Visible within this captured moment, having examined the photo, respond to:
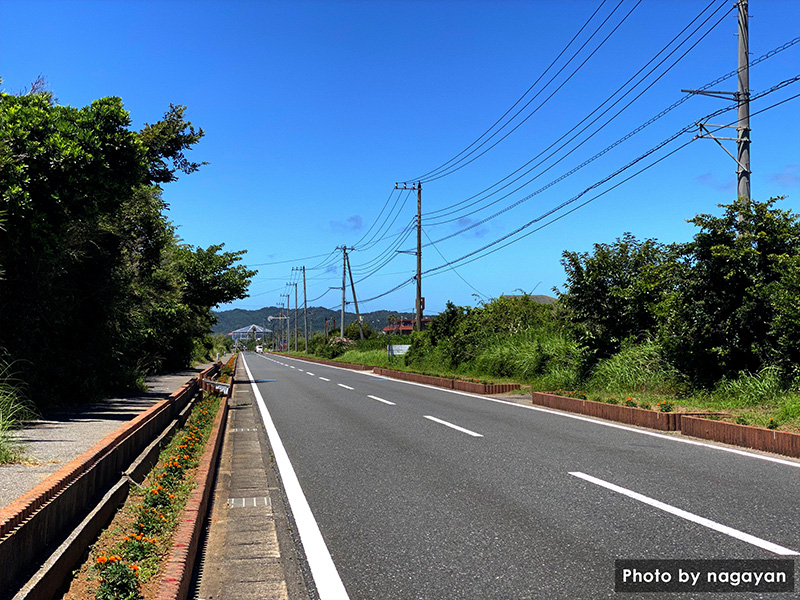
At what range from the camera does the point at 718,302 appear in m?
12.5

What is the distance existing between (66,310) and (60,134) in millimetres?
3744

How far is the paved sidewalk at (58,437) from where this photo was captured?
5.43m

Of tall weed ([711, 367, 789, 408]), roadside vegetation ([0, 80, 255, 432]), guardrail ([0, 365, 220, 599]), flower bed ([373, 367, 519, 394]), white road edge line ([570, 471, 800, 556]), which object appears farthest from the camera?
flower bed ([373, 367, 519, 394])

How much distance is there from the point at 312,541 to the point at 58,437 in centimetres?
485

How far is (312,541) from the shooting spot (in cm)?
499

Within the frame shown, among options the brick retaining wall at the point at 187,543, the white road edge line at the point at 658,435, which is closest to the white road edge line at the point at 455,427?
the white road edge line at the point at 658,435

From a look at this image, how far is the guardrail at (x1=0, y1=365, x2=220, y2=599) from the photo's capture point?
11.0 ft

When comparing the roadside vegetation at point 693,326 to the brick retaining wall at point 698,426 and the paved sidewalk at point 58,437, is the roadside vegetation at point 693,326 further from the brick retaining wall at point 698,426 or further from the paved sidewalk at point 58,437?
the paved sidewalk at point 58,437

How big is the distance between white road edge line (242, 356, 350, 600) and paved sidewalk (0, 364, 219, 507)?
221 centimetres

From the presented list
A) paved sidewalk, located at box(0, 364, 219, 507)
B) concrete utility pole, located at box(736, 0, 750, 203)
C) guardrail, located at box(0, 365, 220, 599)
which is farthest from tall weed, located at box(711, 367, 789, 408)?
paved sidewalk, located at box(0, 364, 219, 507)

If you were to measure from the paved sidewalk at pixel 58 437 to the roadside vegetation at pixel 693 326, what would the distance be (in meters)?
9.05

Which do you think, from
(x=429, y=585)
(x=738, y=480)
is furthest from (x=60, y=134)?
(x=738, y=480)

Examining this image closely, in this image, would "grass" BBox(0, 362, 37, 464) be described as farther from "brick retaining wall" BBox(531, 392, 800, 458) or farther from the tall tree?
the tall tree

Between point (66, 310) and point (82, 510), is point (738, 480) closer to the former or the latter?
point (82, 510)
